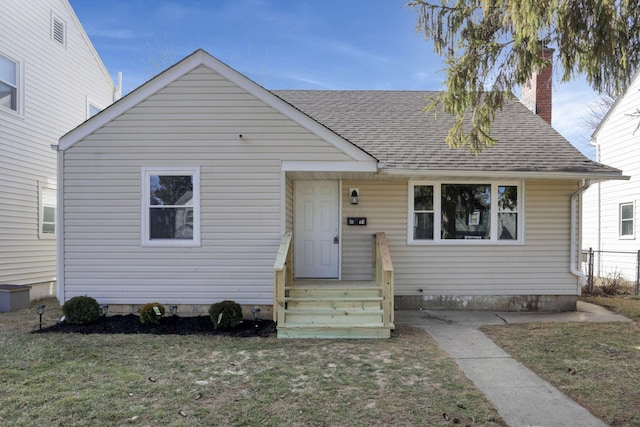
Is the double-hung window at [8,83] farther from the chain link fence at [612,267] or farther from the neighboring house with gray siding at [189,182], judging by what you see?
the chain link fence at [612,267]

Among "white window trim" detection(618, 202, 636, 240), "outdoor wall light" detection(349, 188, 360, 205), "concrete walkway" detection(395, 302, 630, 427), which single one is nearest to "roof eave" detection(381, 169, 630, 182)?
"outdoor wall light" detection(349, 188, 360, 205)

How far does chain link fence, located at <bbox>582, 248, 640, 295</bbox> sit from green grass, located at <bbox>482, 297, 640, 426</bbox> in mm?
3140

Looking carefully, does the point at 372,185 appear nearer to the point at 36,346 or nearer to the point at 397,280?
the point at 397,280

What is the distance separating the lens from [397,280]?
8.49 metres

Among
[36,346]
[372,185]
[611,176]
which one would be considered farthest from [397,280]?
[36,346]

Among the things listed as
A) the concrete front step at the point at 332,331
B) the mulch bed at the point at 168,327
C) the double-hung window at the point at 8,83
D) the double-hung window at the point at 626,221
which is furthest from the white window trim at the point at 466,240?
the double-hung window at the point at 8,83

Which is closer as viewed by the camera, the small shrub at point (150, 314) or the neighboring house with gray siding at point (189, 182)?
the small shrub at point (150, 314)

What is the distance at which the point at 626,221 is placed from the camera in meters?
12.6

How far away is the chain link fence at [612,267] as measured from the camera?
423 inches

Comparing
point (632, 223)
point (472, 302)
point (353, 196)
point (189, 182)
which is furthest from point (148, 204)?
point (632, 223)

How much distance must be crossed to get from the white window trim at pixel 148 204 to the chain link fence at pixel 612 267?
951cm

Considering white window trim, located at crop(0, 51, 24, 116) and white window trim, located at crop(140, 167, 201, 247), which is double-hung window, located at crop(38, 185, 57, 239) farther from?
white window trim, located at crop(140, 167, 201, 247)

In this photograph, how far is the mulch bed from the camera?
645 cm

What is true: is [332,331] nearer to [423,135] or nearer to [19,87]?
[423,135]
